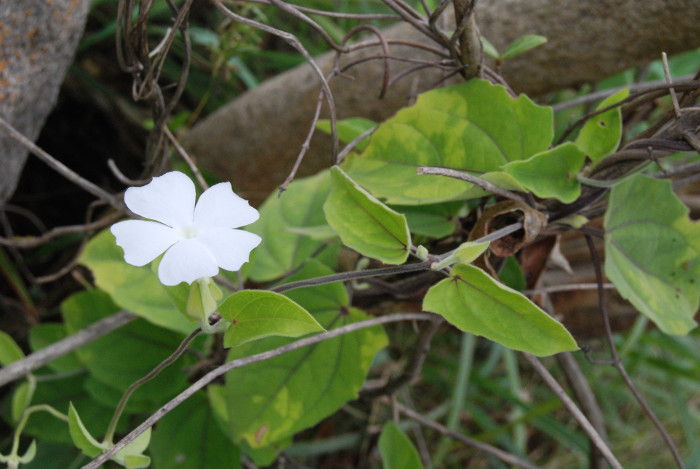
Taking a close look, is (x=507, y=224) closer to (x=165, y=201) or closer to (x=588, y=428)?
A: (x=588, y=428)

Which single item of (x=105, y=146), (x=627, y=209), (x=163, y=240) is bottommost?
(x=105, y=146)

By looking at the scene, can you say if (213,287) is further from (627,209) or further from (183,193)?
(627,209)

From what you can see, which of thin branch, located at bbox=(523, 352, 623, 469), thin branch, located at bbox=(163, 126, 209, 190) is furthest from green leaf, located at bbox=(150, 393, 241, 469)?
thin branch, located at bbox=(523, 352, 623, 469)

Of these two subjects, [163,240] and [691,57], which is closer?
[163,240]

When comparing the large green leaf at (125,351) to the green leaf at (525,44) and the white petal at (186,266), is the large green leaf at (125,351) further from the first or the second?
the green leaf at (525,44)

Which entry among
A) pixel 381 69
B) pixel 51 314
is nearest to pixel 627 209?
pixel 381 69

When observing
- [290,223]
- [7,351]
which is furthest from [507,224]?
[7,351]

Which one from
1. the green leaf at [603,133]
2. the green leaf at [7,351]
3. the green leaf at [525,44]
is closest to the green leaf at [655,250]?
the green leaf at [603,133]
